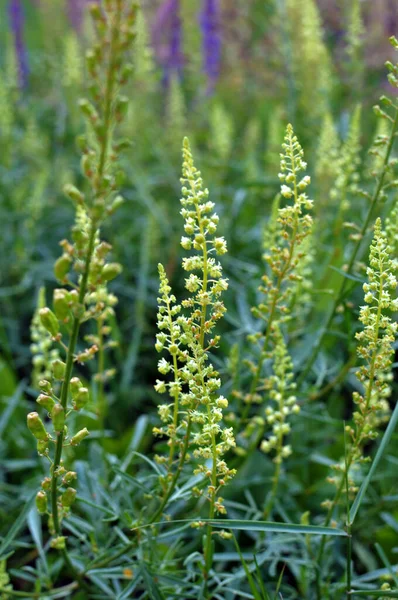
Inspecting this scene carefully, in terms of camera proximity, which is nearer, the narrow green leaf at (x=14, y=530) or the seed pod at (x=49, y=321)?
the seed pod at (x=49, y=321)

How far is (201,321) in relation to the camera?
1438 mm

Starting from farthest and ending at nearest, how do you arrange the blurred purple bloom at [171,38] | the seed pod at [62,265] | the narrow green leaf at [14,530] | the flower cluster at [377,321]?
the blurred purple bloom at [171,38] → the narrow green leaf at [14,530] → the flower cluster at [377,321] → the seed pod at [62,265]

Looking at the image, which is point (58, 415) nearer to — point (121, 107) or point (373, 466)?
point (121, 107)

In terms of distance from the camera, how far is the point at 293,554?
2479 millimetres

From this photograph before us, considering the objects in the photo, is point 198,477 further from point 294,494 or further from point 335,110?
point 335,110

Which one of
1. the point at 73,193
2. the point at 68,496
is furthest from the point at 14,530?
the point at 73,193

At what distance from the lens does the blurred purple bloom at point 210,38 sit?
6.12 metres

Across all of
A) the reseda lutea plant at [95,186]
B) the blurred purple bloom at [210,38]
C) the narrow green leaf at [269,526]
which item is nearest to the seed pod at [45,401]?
the reseda lutea plant at [95,186]

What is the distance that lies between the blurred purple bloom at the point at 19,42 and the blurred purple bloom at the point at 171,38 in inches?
53.4

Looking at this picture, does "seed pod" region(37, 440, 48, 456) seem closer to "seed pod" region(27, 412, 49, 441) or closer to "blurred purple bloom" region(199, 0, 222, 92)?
"seed pod" region(27, 412, 49, 441)

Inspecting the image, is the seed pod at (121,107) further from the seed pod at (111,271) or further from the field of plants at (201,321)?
the seed pod at (111,271)

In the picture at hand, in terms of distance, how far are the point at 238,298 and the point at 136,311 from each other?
2.89ft

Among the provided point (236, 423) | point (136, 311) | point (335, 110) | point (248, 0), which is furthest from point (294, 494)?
point (248, 0)

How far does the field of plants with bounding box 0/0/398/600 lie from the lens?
1430 millimetres
